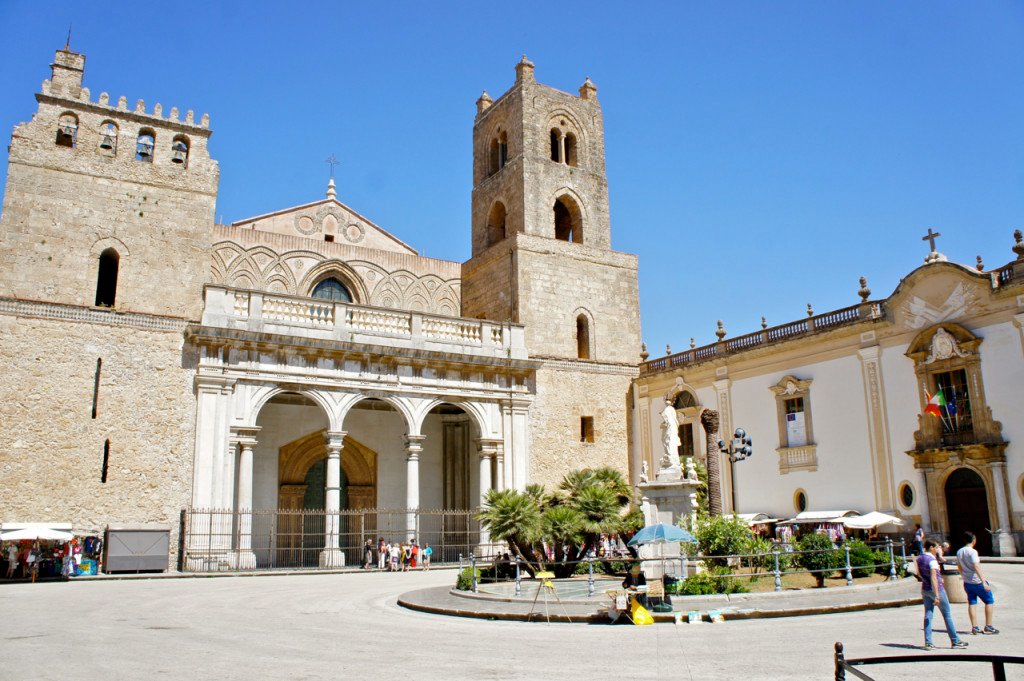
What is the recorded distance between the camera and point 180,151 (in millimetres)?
25812

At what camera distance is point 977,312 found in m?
23.4

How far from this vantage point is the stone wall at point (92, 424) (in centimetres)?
2114

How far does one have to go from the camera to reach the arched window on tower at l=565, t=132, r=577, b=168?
3347 cm

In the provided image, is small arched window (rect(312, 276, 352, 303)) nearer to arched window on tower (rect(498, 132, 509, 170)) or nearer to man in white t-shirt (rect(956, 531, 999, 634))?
arched window on tower (rect(498, 132, 509, 170))

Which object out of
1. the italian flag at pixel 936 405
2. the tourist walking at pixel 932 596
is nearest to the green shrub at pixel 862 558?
the tourist walking at pixel 932 596

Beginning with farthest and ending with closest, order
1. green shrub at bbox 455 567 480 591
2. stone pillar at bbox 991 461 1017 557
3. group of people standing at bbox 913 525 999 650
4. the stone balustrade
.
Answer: the stone balustrade, stone pillar at bbox 991 461 1017 557, green shrub at bbox 455 567 480 591, group of people standing at bbox 913 525 999 650

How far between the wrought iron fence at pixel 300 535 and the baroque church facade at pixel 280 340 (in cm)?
9

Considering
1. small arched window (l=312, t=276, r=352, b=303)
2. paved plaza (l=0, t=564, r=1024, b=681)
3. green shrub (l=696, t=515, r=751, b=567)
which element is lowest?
paved plaza (l=0, t=564, r=1024, b=681)

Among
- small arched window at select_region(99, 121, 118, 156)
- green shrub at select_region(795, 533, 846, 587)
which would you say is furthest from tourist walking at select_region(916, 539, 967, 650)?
small arched window at select_region(99, 121, 118, 156)

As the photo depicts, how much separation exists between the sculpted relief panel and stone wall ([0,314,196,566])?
5.39 meters

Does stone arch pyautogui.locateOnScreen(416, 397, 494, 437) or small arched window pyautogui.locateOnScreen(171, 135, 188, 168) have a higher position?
small arched window pyautogui.locateOnScreen(171, 135, 188, 168)

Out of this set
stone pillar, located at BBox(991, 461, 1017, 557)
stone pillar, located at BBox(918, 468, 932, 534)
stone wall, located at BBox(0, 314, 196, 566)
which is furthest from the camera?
stone pillar, located at BBox(918, 468, 932, 534)

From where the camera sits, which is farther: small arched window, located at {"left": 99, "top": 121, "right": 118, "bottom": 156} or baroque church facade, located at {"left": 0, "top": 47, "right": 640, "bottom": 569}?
small arched window, located at {"left": 99, "top": 121, "right": 118, "bottom": 156}

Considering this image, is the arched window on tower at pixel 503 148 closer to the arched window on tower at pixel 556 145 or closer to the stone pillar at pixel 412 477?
the arched window on tower at pixel 556 145
